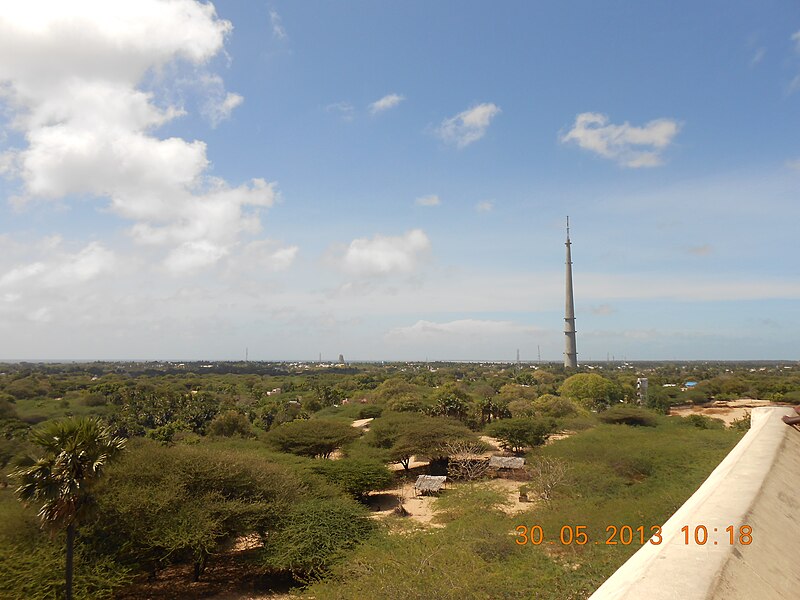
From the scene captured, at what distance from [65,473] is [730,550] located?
58.2ft

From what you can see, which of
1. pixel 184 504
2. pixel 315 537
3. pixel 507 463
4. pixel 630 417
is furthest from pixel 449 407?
pixel 184 504

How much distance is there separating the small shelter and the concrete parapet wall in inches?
1077

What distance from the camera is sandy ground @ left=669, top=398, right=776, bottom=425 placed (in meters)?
68.2

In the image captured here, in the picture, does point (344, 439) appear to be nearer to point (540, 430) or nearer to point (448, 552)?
point (540, 430)

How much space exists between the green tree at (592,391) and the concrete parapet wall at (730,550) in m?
73.9

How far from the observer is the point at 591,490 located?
24828mm

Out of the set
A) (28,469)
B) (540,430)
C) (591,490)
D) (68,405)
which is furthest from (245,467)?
(68,405)

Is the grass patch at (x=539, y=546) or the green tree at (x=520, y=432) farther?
the green tree at (x=520, y=432)

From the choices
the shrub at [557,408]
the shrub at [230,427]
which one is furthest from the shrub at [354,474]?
the shrub at [557,408]

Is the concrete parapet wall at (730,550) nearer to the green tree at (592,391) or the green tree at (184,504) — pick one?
the green tree at (184,504)

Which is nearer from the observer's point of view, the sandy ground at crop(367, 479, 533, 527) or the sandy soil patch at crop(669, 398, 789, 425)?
the sandy ground at crop(367, 479, 533, 527)

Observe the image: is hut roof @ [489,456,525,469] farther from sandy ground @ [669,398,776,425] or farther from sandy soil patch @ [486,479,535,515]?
sandy ground @ [669,398,776,425]

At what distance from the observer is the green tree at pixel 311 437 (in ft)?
128
